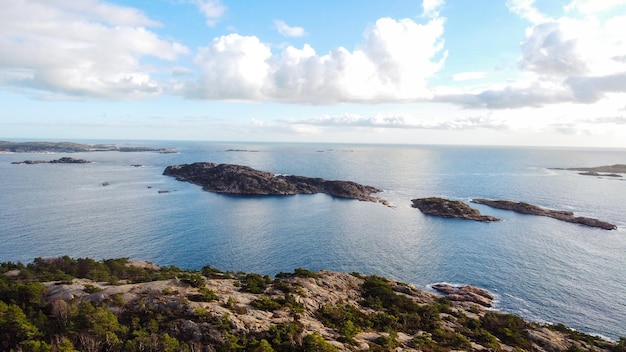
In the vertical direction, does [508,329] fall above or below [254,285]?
below

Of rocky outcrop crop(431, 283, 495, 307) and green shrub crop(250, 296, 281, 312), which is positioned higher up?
green shrub crop(250, 296, 281, 312)

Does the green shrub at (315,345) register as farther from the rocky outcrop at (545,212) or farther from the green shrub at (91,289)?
the rocky outcrop at (545,212)

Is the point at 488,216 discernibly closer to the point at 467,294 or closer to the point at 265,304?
the point at 467,294

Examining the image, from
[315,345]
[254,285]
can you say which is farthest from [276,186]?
[315,345]

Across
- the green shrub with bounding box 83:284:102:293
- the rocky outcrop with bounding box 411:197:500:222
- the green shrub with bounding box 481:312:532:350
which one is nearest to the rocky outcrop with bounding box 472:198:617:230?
the rocky outcrop with bounding box 411:197:500:222

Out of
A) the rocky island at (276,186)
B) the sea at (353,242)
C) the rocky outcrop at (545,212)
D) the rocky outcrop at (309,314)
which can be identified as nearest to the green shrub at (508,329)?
the rocky outcrop at (309,314)

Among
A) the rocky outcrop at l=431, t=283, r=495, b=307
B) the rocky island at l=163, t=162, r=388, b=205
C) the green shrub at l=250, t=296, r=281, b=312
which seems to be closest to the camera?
the green shrub at l=250, t=296, r=281, b=312

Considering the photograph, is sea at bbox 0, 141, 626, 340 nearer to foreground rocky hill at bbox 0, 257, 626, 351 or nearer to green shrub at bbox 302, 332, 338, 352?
foreground rocky hill at bbox 0, 257, 626, 351
